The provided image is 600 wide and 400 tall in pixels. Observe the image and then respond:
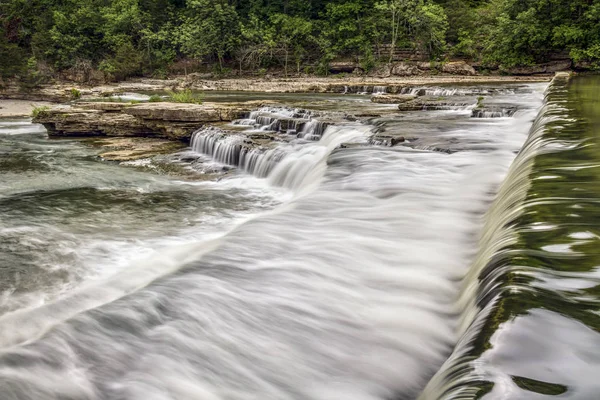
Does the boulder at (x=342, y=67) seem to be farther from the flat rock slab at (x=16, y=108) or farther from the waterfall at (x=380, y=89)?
the flat rock slab at (x=16, y=108)

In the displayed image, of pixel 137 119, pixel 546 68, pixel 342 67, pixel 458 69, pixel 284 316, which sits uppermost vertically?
pixel 342 67

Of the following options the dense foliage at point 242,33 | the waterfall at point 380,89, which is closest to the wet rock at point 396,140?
the waterfall at point 380,89

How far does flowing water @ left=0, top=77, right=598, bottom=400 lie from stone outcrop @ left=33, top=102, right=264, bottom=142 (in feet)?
17.2

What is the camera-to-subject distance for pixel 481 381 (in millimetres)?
1685

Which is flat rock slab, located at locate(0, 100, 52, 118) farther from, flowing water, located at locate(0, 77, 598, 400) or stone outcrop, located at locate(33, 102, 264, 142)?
flowing water, located at locate(0, 77, 598, 400)

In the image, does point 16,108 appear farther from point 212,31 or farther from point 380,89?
point 212,31

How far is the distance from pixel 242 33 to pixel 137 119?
28.7 meters

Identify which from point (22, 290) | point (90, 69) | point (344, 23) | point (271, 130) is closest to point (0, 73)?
point (90, 69)

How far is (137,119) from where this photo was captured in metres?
13.4

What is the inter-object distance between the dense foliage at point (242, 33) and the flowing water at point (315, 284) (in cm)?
→ 2846

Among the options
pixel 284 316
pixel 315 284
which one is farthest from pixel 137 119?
pixel 284 316

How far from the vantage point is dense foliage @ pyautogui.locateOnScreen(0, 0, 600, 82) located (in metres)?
35.8

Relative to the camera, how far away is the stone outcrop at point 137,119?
13.1 meters

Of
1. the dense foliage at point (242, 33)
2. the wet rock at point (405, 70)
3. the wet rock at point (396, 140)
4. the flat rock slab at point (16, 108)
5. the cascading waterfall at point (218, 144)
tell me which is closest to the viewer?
the wet rock at point (396, 140)
